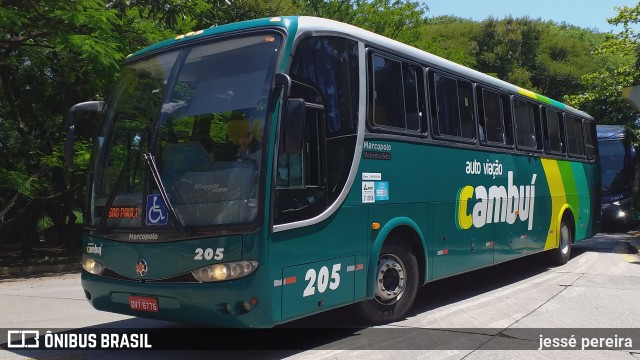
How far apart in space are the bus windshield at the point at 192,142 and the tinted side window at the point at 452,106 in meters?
3.11

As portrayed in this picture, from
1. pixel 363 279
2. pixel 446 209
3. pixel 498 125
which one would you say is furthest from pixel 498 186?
pixel 363 279

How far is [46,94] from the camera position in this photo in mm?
16391

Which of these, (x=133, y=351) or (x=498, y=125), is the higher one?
(x=498, y=125)

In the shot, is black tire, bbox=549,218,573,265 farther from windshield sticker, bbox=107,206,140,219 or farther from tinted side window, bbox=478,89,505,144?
windshield sticker, bbox=107,206,140,219

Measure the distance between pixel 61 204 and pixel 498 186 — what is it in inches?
548

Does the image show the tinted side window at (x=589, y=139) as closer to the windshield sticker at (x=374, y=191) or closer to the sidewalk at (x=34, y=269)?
the windshield sticker at (x=374, y=191)

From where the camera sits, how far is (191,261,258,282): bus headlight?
16.4ft

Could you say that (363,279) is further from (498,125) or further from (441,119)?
(498,125)

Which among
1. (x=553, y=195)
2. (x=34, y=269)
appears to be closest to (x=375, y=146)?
(x=553, y=195)

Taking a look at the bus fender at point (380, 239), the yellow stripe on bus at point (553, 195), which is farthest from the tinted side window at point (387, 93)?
the yellow stripe on bus at point (553, 195)

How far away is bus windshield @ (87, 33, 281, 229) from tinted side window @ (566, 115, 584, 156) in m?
9.36

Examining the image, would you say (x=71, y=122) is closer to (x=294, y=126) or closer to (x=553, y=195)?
(x=294, y=126)

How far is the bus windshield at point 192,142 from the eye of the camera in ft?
17.0

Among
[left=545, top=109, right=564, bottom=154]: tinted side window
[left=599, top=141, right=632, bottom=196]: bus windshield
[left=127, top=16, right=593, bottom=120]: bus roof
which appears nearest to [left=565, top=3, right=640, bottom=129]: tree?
[left=599, top=141, right=632, bottom=196]: bus windshield
